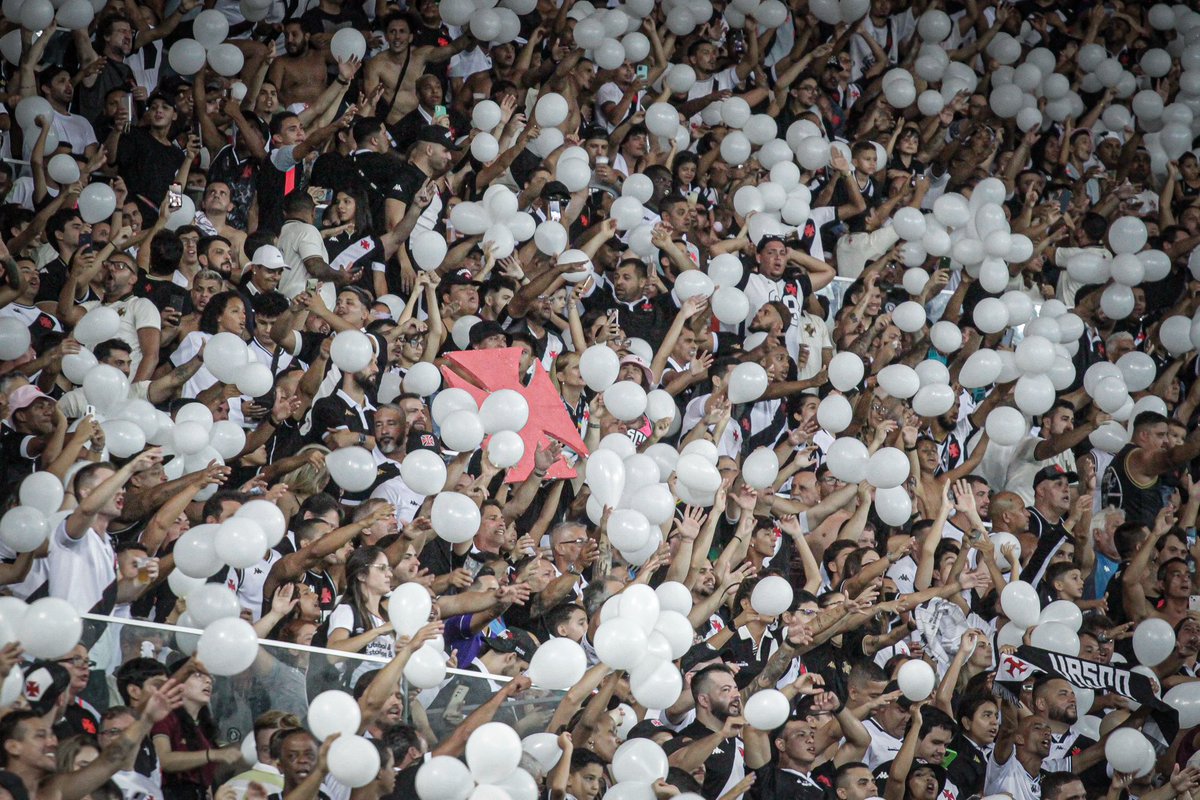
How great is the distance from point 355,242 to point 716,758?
2067mm

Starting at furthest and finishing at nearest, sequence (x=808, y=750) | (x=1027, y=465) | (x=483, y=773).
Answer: (x=1027, y=465) < (x=808, y=750) < (x=483, y=773)

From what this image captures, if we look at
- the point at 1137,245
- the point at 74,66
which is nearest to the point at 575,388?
the point at 74,66

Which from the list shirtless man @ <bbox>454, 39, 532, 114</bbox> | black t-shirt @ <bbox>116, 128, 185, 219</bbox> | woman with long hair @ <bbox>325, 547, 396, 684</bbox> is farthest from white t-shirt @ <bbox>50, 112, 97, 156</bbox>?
woman with long hair @ <bbox>325, 547, 396, 684</bbox>

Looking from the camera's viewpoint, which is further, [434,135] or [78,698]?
[434,135]

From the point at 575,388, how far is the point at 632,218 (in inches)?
30.6

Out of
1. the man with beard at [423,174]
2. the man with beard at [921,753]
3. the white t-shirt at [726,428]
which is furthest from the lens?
the white t-shirt at [726,428]

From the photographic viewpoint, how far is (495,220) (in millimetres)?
5152

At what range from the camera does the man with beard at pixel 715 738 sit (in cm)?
393

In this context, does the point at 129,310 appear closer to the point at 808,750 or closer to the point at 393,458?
the point at 393,458

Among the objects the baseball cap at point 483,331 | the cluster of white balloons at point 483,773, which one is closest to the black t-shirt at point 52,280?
the baseball cap at point 483,331

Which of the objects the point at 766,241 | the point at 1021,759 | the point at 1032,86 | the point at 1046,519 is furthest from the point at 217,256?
the point at 1032,86

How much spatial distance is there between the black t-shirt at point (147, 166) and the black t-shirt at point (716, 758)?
2335 mm

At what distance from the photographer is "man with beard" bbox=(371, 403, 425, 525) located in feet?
14.4

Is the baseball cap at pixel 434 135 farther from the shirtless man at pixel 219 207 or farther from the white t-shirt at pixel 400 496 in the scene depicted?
the white t-shirt at pixel 400 496
